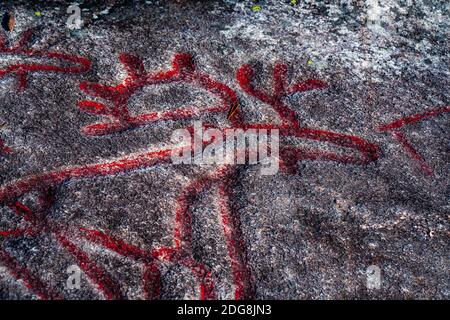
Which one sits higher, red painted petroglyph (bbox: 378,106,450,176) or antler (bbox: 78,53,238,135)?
antler (bbox: 78,53,238,135)

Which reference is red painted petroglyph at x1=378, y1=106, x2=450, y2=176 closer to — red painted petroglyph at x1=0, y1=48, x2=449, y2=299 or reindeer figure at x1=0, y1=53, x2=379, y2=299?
red painted petroglyph at x1=0, y1=48, x2=449, y2=299

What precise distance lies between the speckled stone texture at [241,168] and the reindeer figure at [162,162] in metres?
0.01

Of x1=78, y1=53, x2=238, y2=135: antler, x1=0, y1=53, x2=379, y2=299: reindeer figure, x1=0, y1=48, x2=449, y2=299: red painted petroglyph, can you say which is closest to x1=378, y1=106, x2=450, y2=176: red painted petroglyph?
x1=0, y1=48, x2=449, y2=299: red painted petroglyph

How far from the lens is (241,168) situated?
2572 millimetres

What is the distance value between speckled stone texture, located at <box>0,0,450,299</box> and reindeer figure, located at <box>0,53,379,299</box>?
0.01 metres

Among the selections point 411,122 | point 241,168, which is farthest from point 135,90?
point 411,122

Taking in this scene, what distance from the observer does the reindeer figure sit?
2098mm

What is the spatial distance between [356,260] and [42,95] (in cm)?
176

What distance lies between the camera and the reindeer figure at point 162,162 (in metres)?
2.10
